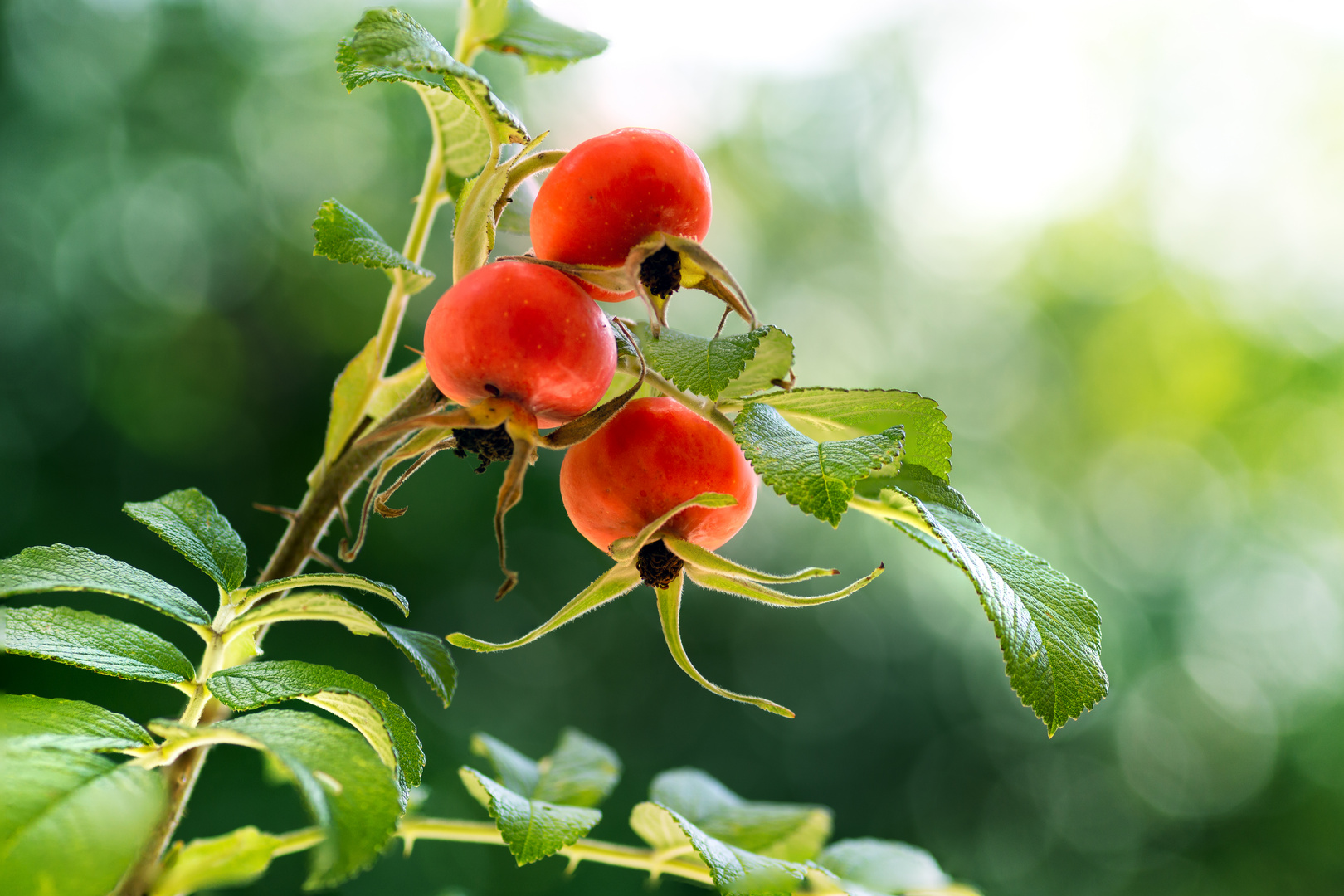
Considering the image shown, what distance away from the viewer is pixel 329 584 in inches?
20.2

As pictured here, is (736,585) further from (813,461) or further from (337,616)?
(337,616)

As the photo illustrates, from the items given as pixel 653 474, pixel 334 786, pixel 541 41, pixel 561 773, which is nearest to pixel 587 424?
pixel 653 474

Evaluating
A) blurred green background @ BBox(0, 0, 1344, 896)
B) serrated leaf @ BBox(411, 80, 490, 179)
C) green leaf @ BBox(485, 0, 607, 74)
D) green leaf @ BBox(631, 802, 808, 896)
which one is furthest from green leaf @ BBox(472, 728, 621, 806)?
blurred green background @ BBox(0, 0, 1344, 896)

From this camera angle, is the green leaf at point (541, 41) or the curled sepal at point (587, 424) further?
the green leaf at point (541, 41)

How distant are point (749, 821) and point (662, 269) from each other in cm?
63

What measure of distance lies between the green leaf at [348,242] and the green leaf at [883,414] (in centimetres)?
29

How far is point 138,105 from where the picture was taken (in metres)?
5.59

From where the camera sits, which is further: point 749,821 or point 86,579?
point 749,821

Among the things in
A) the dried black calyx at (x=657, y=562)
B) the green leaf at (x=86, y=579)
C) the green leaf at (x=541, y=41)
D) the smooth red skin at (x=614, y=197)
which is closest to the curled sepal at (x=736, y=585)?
the dried black calyx at (x=657, y=562)

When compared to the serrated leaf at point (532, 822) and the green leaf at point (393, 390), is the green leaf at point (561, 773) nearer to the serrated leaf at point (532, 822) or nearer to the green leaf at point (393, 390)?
the serrated leaf at point (532, 822)

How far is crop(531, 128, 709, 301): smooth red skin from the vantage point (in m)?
0.57

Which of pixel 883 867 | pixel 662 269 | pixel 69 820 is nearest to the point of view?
pixel 69 820

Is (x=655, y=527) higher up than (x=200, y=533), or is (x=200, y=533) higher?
(x=655, y=527)

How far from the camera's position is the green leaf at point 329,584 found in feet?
1.67
